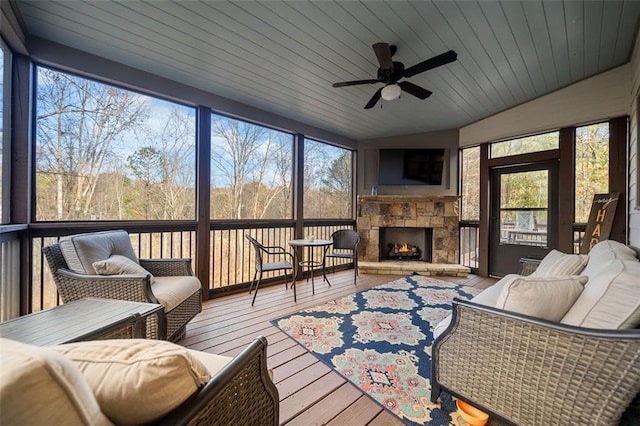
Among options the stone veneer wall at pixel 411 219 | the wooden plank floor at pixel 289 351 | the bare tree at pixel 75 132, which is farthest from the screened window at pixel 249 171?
the stone veneer wall at pixel 411 219

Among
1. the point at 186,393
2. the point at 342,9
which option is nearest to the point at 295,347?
the point at 186,393

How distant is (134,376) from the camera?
54cm

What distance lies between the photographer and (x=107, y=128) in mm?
2621

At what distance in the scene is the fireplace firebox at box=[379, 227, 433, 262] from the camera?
197 inches

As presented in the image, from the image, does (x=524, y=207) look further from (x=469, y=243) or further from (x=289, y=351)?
(x=289, y=351)

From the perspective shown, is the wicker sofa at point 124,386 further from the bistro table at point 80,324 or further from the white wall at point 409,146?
the white wall at point 409,146

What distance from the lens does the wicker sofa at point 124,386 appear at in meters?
0.36

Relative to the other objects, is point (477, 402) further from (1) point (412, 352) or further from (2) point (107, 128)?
(2) point (107, 128)

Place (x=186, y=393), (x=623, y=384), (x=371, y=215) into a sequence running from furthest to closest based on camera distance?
(x=371, y=215) < (x=623, y=384) < (x=186, y=393)

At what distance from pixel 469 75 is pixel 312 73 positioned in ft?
6.10

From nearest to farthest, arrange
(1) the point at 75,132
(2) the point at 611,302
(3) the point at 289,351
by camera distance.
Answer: (2) the point at 611,302
(3) the point at 289,351
(1) the point at 75,132

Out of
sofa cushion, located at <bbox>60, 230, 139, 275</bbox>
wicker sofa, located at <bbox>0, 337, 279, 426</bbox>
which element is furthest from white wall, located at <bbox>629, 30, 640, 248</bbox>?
sofa cushion, located at <bbox>60, 230, 139, 275</bbox>

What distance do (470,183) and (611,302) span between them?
4003 mm

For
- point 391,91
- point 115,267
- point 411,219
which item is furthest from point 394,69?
point 411,219
